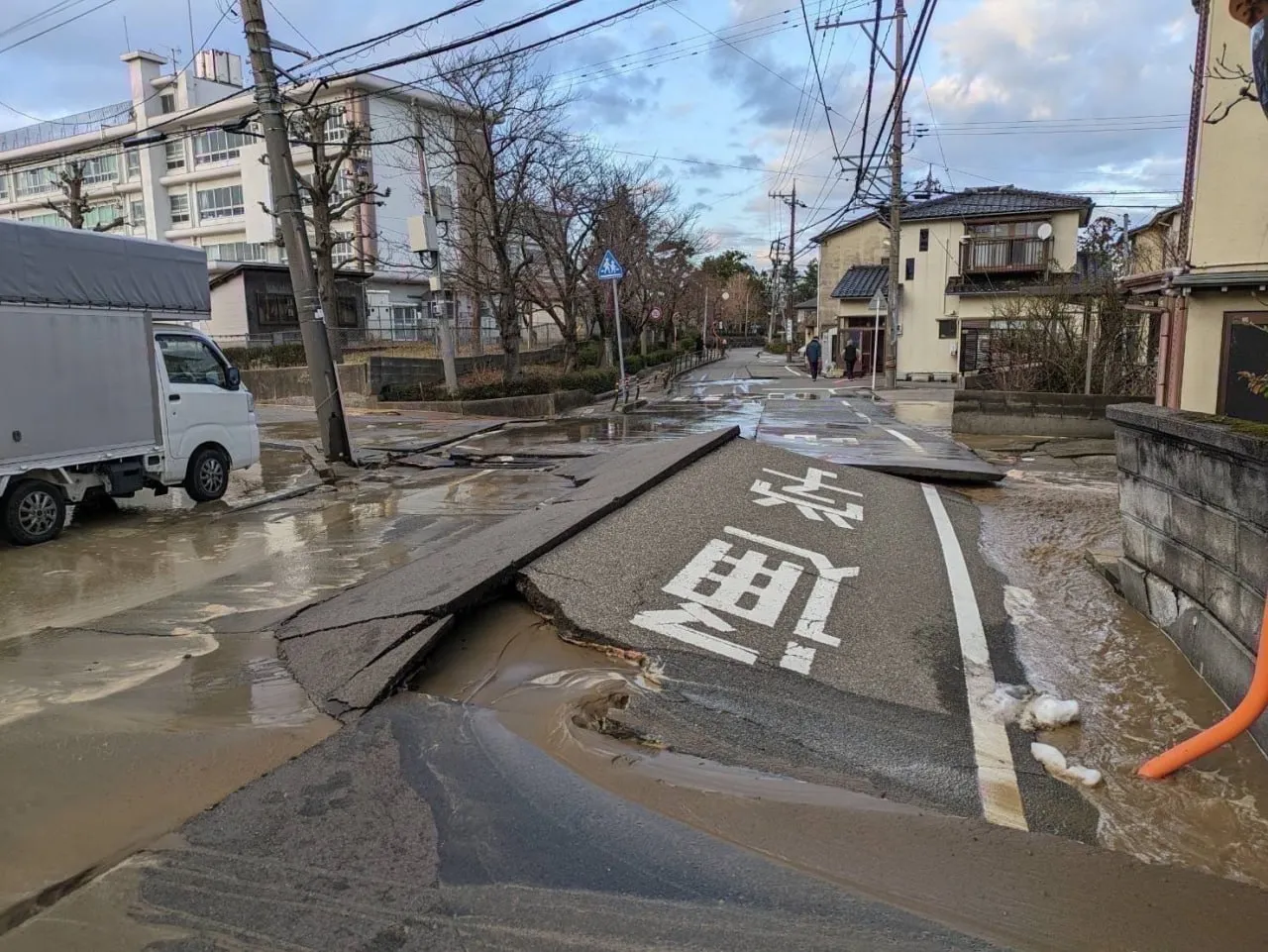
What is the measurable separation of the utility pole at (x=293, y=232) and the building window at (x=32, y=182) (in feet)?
189

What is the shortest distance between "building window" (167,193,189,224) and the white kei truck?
50.0m

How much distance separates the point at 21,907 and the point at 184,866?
0.43 metres

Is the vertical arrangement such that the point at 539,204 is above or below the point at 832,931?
above

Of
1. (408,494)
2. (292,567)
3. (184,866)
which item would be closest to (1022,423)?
(408,494)

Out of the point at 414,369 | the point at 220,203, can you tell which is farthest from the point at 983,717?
the point at 220,203

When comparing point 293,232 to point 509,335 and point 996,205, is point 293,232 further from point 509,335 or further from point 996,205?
point 996,205

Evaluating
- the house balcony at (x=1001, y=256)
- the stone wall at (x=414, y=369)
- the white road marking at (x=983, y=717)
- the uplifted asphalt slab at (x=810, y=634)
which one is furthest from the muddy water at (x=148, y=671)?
the house balcony at (x=1001, y=256)

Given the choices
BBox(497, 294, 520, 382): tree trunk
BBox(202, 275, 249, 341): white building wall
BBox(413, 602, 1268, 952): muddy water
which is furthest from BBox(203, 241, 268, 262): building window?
BBox(413, 602, 1268, 952): muddy water

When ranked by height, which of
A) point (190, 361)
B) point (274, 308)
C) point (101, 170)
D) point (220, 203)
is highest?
point (101, 170)

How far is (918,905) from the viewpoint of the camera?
256 cm

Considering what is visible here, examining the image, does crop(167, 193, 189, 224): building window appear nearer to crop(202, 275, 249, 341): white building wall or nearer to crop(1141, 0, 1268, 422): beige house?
crop(202, 275, 249, 341): white building wall

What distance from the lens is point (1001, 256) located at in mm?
33531

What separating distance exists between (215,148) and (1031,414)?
1987 inches

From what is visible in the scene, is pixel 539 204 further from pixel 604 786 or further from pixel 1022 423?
pixel 604 786
